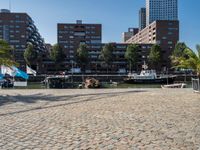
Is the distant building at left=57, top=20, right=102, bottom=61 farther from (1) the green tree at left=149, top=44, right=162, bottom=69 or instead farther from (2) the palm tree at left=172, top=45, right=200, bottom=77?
(2) the palm tree at left=172, top=45, right=200, bottom=77

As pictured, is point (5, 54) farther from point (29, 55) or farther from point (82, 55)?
point (82, 55)

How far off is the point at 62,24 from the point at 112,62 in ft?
127

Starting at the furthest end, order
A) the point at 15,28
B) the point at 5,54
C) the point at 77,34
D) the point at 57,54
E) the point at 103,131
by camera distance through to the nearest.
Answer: the point at 77,34 < the point at 15,28 < the point at 57,54 < the point at 5,54 < the point at 103,131

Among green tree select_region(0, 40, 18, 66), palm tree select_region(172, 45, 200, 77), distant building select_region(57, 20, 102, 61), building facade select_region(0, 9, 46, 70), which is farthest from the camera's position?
distant building select_region(57, 20, 102, 61)

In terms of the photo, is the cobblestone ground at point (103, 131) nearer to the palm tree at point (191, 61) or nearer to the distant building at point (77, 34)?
the palm tree at point (191, 61)

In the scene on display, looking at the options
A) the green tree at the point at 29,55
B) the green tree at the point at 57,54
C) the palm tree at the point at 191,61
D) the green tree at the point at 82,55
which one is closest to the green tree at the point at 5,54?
the palm tree at the point at 191,61

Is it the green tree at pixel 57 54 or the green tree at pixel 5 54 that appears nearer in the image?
the green tree at pixel 5 54

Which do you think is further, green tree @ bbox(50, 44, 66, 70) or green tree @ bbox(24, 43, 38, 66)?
green tree @ bbox(50, 44, 66, 70)

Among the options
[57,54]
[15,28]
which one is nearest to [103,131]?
[57,54]

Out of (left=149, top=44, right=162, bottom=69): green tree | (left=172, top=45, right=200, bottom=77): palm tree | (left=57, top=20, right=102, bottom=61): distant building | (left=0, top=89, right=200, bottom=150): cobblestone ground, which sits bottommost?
(left=0, top=89, right=200, bottom=150): cobblestone ground

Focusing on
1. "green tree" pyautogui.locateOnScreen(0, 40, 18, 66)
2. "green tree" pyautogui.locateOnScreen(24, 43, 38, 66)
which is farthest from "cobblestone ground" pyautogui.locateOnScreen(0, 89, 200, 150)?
"green tree" pyautogui.locateOnScreen(24, 43, 38, 66)

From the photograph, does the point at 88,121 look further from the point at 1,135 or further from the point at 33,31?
the point at 33,31

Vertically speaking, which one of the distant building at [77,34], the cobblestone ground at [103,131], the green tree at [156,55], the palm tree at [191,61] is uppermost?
the distant building at [77,34]

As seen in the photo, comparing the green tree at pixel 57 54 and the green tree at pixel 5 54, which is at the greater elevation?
the green tree at pixel 57 54
